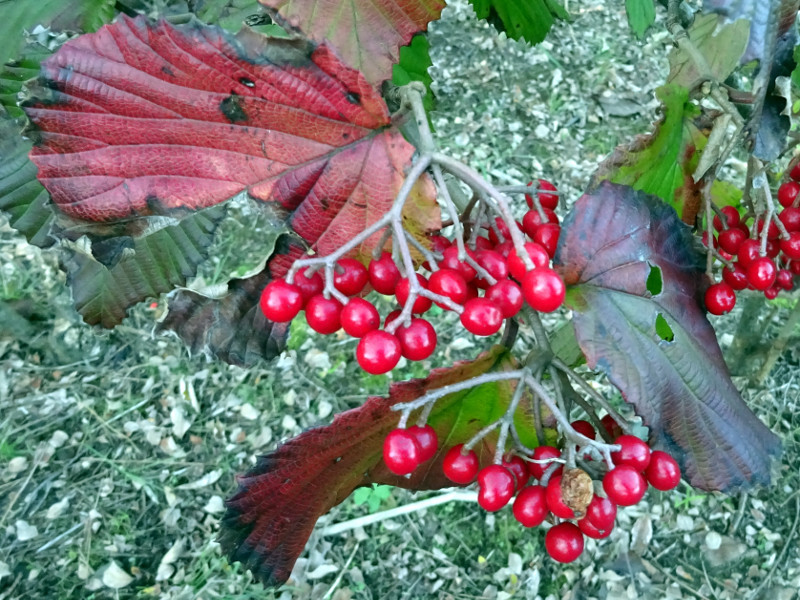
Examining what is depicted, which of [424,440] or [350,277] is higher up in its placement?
[350,277]

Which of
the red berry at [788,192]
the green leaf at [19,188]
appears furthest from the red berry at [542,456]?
the green leaf at [19,188]

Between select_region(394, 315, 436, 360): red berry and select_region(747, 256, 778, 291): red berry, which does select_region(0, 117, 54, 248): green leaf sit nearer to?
select_region(394, 315, 436, 360): red berry

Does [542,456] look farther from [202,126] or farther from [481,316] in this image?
Result: [202,126]

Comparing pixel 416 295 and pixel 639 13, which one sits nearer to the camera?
pixel 416 295

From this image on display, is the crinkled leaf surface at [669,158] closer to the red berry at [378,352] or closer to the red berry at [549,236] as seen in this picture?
the red berry at [549,236]

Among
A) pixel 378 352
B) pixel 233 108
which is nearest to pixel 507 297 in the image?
pixel 378 352

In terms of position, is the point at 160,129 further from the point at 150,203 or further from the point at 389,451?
the point at 389,451

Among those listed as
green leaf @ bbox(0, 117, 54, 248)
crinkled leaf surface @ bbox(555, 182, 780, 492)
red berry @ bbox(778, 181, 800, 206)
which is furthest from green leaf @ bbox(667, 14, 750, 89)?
green leaf @ bbox(0, 117, 54, 248)
